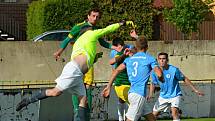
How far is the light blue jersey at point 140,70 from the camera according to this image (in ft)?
37.5

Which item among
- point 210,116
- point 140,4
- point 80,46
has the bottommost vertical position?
point 210,116

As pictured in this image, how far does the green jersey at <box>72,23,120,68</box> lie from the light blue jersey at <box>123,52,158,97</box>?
2.23 feet

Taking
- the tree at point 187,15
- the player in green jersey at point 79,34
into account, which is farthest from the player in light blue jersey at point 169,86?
the tree at point 187,15

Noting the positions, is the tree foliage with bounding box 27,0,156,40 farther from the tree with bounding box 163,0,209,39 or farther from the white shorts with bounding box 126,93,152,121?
the white shorts with bounding box 126,93,152,121

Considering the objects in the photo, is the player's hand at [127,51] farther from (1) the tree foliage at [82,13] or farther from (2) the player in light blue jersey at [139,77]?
(1) the tree foliage at [82,13]

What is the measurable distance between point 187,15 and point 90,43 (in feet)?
68.5

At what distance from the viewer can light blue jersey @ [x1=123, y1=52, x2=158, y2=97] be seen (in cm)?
1144

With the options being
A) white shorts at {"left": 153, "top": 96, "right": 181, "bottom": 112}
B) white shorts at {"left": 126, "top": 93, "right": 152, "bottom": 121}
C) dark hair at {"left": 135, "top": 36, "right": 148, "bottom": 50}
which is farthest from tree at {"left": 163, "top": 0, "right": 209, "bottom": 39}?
white shorts at {"left": 126, "top": 93, "right": 152, "bottom": 121}

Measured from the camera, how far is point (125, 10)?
100.0 feet

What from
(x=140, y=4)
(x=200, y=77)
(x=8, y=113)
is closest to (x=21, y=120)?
(x=8, y=113)

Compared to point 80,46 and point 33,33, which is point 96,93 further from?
point 33,33

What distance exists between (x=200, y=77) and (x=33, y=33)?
10.2m

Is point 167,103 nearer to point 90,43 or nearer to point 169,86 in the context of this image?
point 169,86

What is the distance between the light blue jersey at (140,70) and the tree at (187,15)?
20017 millimetres
